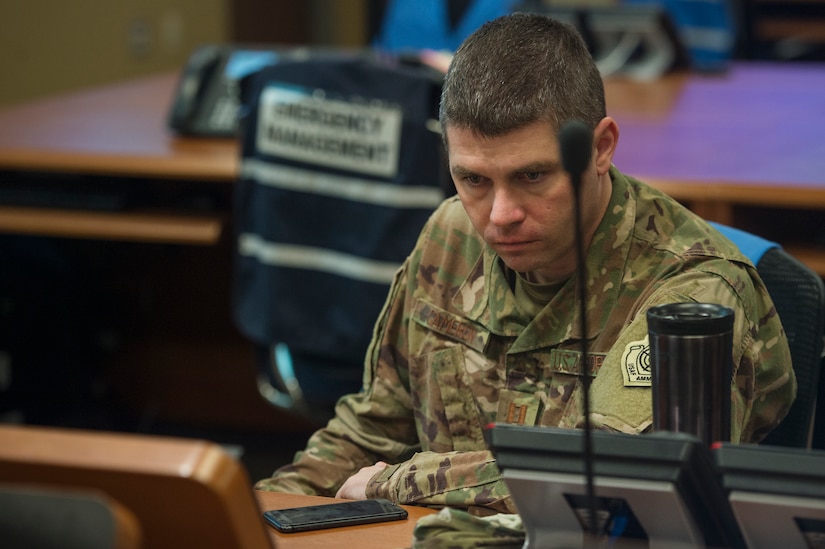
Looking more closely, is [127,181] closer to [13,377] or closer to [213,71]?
[213,71]

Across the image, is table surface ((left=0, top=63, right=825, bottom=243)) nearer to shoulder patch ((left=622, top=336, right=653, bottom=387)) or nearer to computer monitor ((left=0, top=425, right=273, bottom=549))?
shoulder patch ((left=622, top=336, right=653, bottom=387))

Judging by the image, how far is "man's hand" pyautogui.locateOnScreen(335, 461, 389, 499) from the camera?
1385mm

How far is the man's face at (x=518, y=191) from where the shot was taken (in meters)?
1.28

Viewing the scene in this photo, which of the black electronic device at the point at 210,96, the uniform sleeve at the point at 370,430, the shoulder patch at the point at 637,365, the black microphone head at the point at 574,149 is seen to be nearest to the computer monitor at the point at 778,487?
the black microphone head at the point at 574,149

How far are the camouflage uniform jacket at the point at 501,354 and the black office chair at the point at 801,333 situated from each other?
3.9 inches

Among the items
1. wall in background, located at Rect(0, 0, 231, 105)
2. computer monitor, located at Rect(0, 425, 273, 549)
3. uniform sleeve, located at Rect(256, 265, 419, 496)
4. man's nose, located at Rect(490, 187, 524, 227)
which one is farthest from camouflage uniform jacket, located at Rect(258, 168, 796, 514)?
wall in background, located at Rect(0, 0, 231, 105)

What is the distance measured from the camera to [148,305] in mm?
3389

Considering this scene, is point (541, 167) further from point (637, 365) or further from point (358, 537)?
point (358, 537)

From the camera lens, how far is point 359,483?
1403 millimetres

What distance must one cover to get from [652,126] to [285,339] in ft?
3.52

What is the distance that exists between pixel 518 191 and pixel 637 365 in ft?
0.71

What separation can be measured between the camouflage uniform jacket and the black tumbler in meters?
0.22

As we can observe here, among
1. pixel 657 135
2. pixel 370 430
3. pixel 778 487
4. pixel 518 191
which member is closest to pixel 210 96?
pixel 657 135

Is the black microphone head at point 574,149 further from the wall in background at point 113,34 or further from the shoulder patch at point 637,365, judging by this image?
the wall in background at point 113,34
